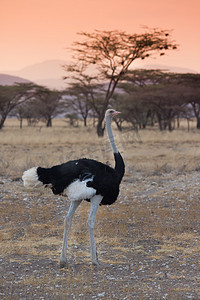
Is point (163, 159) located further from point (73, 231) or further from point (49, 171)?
point (49, 171)

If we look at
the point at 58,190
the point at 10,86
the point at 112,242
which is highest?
the point at 10,86

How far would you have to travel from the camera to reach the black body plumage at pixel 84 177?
5348mm

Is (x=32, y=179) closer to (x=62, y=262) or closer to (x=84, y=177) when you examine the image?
(x=84, y=177)

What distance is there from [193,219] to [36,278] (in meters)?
3.48

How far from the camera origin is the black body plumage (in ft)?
17.5

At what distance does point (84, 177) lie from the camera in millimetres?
5355

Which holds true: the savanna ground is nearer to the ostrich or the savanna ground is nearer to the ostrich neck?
the ostrich

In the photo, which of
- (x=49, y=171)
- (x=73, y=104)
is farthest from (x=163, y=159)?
(x=73, y=104)

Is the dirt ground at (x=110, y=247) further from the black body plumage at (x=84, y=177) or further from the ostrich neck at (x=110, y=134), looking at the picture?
the ostrich neck at (x=110, y=134)

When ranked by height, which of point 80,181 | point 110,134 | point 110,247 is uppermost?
point 110,134

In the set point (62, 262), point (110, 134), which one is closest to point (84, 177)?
point (110, 134)

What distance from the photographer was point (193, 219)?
7758 mm

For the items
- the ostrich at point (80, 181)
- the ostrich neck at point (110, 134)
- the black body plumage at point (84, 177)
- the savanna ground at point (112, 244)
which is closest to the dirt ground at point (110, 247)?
the savanna ground at point (112, 244)

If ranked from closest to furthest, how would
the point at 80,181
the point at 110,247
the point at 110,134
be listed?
the point at 80,181 → the point at 110,134 → the point at 110,247
